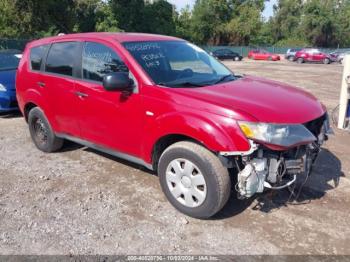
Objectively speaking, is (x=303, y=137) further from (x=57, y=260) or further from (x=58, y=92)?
(x=58, y=92)

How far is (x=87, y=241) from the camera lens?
137 inches

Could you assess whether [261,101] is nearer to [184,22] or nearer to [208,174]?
[208,174]

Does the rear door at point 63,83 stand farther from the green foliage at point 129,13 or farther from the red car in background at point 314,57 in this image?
the green foliage at point 129,13

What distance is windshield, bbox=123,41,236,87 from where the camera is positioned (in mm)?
4176

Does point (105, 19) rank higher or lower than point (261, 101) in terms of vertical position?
higher

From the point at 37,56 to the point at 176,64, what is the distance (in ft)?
7.60

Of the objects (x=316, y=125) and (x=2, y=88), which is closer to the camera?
(x=316, y=125)

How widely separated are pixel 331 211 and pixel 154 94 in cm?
223

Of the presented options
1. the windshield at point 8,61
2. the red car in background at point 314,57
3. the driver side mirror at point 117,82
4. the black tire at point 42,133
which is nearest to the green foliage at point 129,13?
the red car in background at point 314,57

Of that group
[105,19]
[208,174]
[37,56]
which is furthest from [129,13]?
[208,174]

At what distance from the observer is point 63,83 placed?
16.3 ft

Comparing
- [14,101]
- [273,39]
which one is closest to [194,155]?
[14,101]

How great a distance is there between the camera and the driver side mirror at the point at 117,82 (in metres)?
3.91

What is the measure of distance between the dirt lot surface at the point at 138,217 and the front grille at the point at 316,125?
831 millimetres
